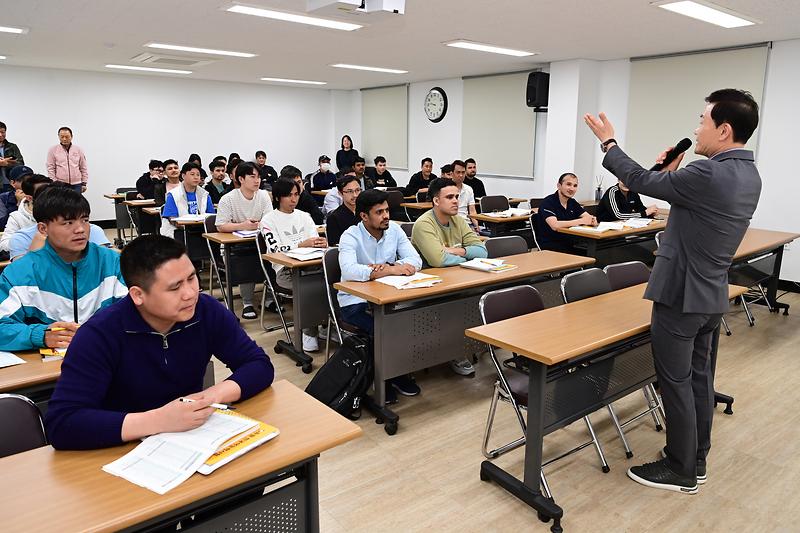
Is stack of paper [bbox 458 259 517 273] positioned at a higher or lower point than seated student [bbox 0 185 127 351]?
lower

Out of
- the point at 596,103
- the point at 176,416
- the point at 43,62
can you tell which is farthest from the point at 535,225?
the point at 43,62

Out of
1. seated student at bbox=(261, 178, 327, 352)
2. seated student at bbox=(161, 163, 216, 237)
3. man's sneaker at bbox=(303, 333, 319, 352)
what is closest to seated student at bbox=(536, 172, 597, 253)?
seated student at bbox=(261, 178, 327, 352)

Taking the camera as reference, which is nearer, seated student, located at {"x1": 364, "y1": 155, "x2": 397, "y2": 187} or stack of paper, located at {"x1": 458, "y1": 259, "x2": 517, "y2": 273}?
stack of paper, located at {"x1": 458, "y1": 259, "x2": 517, "y2": 273}

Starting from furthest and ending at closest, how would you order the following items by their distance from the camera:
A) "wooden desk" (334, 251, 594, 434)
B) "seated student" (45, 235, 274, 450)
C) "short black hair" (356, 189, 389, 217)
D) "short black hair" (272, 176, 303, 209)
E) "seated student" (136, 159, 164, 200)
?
1. "seated student" (136, 159, 164, 200)
2. "short black hair" (272, 176, 303, 209)
3. "short black hair" (356, 189, 389, 217)
4. "wooden desk" (334, 251, 594, 434)
5. "seated student" (45, 235, 274, 450)

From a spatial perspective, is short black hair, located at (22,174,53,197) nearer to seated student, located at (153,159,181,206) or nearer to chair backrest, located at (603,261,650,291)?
seated student, located at (153,159,181,206)

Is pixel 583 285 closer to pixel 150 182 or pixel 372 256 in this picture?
pixel 372 256

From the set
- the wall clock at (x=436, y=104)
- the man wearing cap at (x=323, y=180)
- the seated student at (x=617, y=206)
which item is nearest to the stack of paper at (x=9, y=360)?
the seated student at (x=617, y=206)

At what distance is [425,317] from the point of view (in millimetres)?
3361

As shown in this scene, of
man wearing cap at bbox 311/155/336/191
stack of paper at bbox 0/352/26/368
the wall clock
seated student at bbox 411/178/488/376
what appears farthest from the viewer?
man wearing cap at bbox 311/155/336/191

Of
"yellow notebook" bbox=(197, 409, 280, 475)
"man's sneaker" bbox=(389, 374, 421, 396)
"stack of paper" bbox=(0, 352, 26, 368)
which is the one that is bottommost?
"man's sneaker" bbox=(389, 374, 421, 396)

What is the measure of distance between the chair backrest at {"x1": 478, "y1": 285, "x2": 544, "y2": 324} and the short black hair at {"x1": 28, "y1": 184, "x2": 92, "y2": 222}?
183 centimetres

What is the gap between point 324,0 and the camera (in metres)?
3.55

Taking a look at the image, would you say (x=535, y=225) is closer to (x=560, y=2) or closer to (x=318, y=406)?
(x=560, y=2)

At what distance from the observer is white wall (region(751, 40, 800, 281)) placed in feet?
20.5
